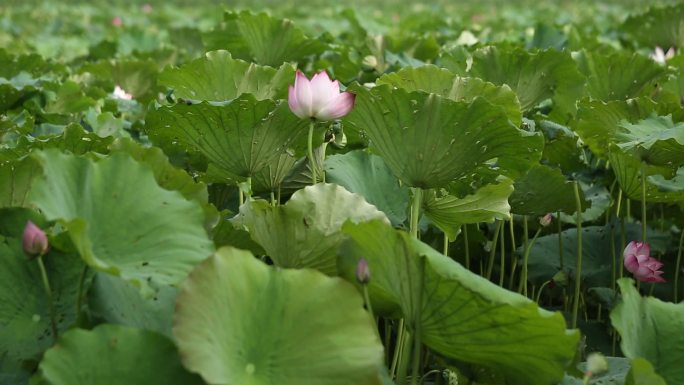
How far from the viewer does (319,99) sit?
1201mm

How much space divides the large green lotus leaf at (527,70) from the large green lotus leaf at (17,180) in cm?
98

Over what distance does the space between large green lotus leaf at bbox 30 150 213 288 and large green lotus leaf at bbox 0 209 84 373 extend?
0.11m

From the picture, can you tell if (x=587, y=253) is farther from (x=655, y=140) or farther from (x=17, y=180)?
(x=17, y=180)

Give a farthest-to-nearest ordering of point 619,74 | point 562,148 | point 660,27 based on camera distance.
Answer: point 660,27 < point 619,74 < point 562,148

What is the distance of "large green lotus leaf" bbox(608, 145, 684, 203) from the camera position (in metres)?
1.53

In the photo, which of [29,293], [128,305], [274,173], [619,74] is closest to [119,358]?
[128,305]

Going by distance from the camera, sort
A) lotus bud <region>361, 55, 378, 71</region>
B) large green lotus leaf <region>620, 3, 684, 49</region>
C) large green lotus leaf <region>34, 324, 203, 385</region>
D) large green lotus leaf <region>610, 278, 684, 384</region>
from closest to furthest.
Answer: large green lotus leaf <region>34, 324, 203, 385</region> → large green lotus leaf <region>610, 278, 684, 384</region> → lotus bud <region>361, 55, 378, 71</region> → large green lotus leaf <region>620, 3, 684, 49</region>

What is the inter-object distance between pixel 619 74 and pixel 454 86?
0.75 metres

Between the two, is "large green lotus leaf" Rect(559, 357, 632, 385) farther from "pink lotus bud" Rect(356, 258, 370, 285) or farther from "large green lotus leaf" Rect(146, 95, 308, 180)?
"large green lotus leaf" Rect(146, 95, 308, 180)

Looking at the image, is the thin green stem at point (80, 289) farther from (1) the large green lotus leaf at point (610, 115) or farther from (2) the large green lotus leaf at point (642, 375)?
(1) the large green lotus leaf at point (610, 115)

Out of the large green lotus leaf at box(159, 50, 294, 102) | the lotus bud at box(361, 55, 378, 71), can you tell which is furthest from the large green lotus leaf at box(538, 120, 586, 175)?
the lotus bud at box(361, 55, 378, 71)

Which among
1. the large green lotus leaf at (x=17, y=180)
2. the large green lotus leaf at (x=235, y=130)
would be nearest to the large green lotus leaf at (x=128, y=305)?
the large green lotus leaf at (x=17, y=180)

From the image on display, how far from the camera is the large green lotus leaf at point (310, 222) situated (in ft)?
3.68

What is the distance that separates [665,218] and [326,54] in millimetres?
1274
